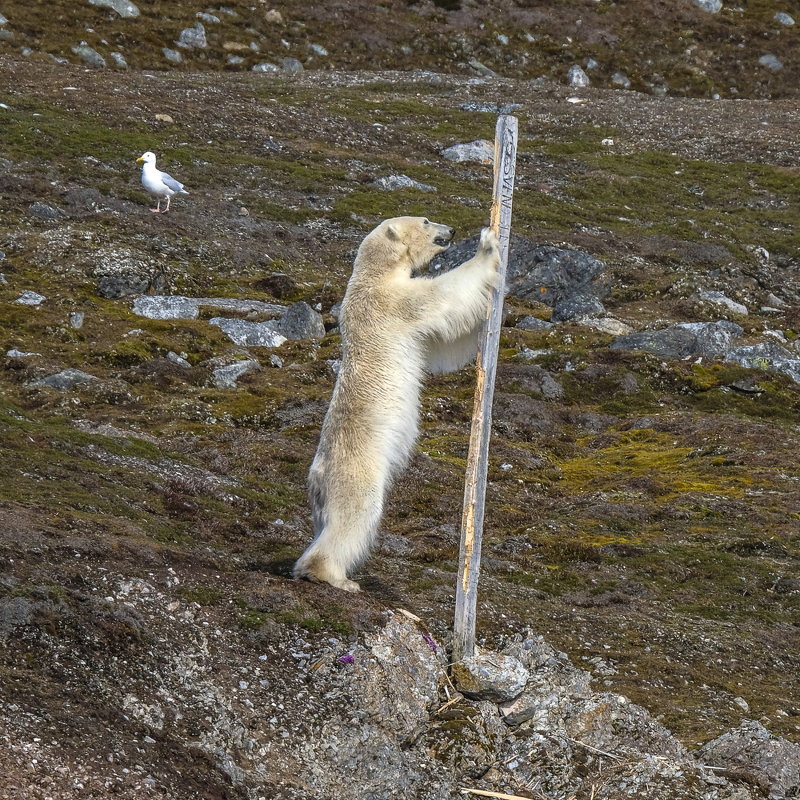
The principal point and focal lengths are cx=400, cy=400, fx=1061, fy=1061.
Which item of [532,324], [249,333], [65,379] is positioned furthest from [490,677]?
[532,324]

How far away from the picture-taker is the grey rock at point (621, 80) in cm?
6947

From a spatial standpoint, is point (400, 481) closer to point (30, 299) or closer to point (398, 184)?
point (30, 299)

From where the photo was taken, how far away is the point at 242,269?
119 ft

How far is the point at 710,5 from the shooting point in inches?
3044

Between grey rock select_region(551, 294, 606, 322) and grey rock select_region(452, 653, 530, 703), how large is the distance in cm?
2401

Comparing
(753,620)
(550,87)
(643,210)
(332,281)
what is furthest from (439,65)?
(753,620)

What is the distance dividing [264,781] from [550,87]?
61245mm

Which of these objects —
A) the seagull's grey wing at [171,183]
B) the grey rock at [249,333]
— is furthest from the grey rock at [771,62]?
the grey rock at [249,333]

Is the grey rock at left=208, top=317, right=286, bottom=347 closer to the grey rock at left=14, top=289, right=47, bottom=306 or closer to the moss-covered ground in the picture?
the moss-covered ground

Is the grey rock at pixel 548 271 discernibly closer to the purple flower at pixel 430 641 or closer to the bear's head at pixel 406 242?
the bear's head at pixel 406 242

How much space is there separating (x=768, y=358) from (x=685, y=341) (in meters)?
2.44

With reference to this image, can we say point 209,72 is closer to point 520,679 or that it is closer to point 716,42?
point 716,42

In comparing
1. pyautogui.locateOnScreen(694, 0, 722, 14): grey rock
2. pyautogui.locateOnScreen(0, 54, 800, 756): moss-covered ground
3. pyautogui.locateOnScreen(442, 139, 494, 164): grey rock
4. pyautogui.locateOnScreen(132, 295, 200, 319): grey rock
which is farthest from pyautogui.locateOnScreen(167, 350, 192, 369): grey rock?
pyautogui.locateOnScreen(694, 0, 722, 14): grey rock

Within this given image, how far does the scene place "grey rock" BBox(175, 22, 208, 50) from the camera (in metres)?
64.2
